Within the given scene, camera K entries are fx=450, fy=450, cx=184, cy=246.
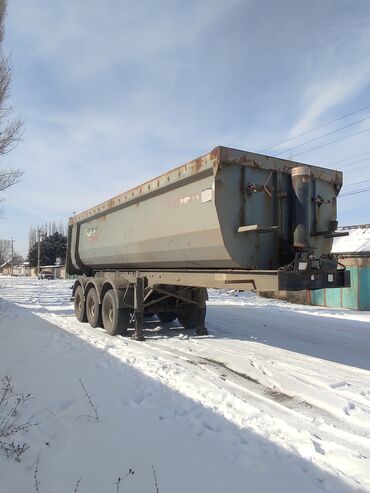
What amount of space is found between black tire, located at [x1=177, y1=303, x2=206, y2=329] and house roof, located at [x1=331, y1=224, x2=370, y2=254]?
11.8m

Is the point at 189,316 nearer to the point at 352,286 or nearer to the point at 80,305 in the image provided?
the point at 80,305

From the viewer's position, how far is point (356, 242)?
884 inches

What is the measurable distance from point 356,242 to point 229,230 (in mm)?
17660

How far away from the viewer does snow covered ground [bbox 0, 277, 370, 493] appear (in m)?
3.42

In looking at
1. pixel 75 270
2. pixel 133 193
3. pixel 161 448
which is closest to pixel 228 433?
pixel 161 448

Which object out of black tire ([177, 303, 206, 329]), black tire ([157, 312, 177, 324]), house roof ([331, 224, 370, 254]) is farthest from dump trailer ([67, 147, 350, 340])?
house roof ([331, 224, 370, 254])

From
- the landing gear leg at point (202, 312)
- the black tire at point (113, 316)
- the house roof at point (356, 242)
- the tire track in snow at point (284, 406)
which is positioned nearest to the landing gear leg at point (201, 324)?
the landing gear leg at point (202, 312)

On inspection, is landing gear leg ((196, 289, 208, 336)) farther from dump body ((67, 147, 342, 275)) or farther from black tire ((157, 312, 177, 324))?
black tire ((157, 312, 177, 324))

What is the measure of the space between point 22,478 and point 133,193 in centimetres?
718

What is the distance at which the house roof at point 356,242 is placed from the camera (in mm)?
21172

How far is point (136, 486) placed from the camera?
129 inches

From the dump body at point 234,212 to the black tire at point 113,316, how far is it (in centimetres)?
171

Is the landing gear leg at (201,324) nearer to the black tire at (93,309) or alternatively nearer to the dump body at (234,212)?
the dump body at (234,212)

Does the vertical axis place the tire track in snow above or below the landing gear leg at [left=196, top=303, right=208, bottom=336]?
below
